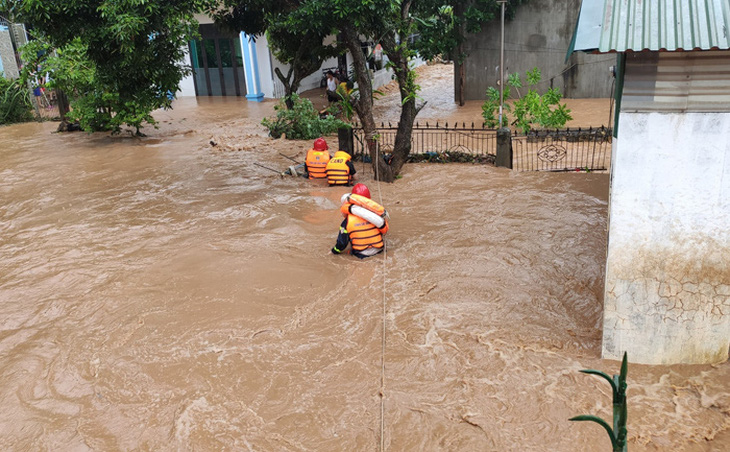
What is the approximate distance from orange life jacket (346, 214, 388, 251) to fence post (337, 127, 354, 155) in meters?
5.19

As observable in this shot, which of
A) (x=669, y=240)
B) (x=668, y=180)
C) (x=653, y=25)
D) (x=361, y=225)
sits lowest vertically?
(x=361, y=225)

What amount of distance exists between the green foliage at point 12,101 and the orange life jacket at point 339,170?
14.0 m

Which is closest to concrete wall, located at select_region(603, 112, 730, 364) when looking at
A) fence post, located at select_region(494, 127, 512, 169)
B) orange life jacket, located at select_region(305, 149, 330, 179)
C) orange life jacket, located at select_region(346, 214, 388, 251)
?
orange life jacket, located at select_region(346, 214, 388, 251)

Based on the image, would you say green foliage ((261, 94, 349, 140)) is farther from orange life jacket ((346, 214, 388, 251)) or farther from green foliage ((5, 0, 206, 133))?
orange life jacket ((346, 214, 388, 251))

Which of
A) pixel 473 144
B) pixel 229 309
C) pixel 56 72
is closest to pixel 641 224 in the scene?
pixel 229 309

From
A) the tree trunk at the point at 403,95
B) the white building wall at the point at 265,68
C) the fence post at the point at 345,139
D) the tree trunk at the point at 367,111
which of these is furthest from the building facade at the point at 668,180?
the white building wall at the point at 265,68

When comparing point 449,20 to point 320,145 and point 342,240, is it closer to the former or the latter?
point 320,145

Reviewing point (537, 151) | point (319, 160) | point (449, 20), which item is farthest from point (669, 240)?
point (449, 20)

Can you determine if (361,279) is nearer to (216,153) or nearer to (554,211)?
(554,211)

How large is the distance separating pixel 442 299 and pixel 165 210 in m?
5.90

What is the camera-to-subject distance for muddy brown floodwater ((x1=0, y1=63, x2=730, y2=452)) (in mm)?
5070

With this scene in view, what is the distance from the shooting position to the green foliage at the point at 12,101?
19766 millimetres

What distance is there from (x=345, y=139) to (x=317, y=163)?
1536mm

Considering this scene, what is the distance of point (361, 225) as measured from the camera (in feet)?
26.6
